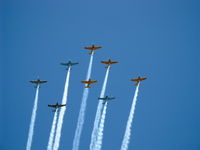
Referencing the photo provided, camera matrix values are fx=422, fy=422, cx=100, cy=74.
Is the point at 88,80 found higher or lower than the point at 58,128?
higher

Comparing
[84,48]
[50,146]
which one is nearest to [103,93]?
[84,48]

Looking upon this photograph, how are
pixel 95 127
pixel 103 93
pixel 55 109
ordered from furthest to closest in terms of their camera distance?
pixel 103 93, pixel 95 127, pixel 55 109

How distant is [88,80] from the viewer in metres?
50.0

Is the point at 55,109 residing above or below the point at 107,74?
below

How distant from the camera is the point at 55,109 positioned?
4622cm

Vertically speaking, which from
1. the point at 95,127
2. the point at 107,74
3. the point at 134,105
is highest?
the point at 107,74

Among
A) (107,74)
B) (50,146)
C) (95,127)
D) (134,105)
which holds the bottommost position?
(50,146)

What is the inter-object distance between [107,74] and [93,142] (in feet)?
31.6

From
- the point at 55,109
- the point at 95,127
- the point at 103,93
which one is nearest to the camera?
the point at 55,109

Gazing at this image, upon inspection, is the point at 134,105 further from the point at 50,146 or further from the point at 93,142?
the point at 50,146

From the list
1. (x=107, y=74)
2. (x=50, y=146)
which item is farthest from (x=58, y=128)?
(x=107, y=74)

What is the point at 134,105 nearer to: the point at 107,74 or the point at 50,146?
the point at 107,74

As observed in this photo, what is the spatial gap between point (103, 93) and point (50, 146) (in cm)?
1026

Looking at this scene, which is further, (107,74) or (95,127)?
(107,74)
